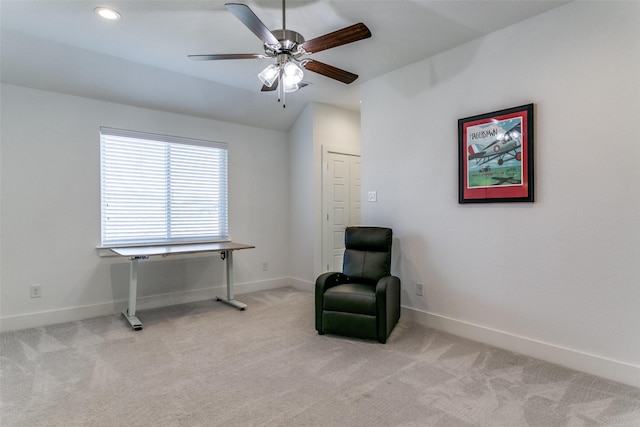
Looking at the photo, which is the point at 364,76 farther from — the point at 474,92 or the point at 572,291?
the point at 572,291

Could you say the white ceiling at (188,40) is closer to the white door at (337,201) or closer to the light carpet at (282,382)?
the white door at (337,201)

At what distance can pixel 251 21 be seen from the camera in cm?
192

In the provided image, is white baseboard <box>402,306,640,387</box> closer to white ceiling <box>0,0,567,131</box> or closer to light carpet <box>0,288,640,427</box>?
light carpet <box>0,288,640,427</box>

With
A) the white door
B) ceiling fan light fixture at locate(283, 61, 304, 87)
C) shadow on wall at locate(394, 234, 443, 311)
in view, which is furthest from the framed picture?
the white door

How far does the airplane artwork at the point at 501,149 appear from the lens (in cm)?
271

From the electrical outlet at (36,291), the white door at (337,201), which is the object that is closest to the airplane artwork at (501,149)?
the white door at (337,201)

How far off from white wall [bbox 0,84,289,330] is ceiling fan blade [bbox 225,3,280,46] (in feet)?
8.44

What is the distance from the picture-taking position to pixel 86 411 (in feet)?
6.36

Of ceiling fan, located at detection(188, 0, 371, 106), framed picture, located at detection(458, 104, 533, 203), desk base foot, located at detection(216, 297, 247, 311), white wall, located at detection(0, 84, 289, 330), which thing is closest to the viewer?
ceiling fan, located at detection(188, 0, 371, 106)

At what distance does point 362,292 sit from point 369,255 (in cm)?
54

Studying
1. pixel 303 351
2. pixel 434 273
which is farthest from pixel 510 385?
pixel 303 351

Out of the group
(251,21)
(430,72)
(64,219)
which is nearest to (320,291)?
(251,21)

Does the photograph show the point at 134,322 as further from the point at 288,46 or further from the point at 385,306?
the point at 288,46

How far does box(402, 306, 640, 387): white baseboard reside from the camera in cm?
225
